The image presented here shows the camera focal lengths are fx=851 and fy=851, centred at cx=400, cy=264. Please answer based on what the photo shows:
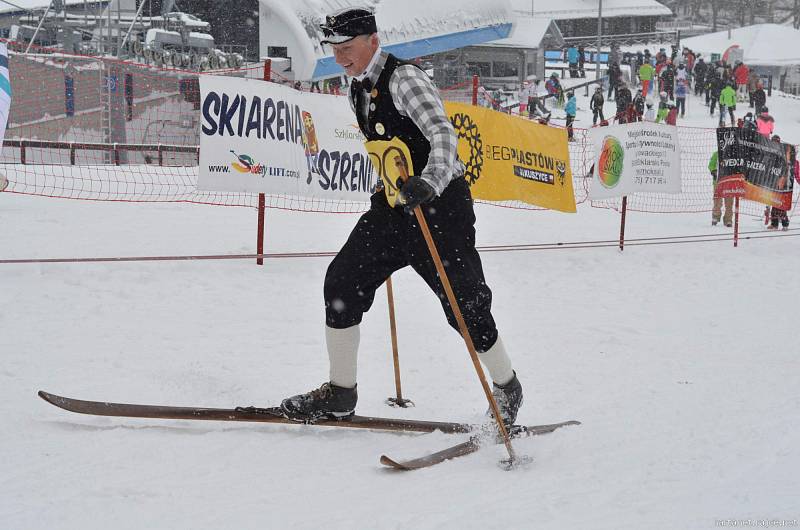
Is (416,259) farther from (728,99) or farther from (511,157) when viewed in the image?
(728,99)

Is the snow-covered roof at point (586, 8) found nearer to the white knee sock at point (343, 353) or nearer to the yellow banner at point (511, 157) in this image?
the yellow banner at point (511, 157)

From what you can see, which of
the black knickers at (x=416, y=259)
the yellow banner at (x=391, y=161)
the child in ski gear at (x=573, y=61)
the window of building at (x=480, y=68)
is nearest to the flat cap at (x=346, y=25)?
the yellow banner at (x=391, y=161)

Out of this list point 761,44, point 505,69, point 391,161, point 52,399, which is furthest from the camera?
point 761,44

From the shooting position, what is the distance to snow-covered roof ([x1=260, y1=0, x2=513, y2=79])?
24.9 meters

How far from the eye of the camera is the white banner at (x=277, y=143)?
744 cm

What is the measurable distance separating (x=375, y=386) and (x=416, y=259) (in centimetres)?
140

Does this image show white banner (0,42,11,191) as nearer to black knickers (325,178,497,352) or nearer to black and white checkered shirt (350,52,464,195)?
black knickers (325,178,497,352)

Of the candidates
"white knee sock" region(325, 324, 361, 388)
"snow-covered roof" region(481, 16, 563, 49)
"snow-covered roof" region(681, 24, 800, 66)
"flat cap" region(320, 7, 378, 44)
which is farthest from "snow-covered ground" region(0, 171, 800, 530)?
"snow-covered roof" region(681, 24, 800, 66)

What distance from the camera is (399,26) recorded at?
91.8 feet

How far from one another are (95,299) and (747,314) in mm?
5417

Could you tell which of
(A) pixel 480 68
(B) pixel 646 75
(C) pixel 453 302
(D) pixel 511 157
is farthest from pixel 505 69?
(C) pixel 453 302

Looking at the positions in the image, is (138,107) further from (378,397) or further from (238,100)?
(378,397)

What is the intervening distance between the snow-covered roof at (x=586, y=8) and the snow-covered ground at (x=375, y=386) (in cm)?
4582

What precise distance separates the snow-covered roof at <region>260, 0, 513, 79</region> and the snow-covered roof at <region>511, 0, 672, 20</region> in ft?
69.8
